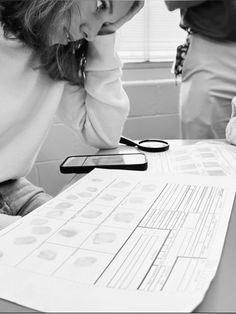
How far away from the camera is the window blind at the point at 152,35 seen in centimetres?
141

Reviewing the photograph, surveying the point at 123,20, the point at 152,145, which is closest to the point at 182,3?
the point at 123,20

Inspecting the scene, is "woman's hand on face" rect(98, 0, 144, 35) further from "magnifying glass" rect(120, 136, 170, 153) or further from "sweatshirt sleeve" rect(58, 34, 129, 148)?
"magnifying glass" rect(120, 136, 170, 153)

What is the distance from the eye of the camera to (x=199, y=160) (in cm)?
64

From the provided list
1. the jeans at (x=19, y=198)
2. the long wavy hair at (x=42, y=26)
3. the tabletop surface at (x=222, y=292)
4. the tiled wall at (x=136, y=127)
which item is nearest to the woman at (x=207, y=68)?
the tiled wall at (x=136, y=127)

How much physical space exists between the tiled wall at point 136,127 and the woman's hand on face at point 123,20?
1.71ft

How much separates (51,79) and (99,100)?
107 mm

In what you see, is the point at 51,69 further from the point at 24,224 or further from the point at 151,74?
the point at 151,74

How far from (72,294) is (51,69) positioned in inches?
21.6

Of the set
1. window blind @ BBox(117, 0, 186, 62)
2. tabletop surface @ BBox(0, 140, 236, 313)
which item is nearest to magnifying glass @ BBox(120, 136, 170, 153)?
tabletop surface @ BBox(0, 140, 236, 313)

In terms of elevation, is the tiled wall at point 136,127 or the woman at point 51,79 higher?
the woman at point 51,79

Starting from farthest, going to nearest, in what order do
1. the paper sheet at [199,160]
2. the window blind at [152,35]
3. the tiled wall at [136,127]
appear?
the window blind at [152,35] < the tiled wall at [136,127] < the paper sheet at [199,160]

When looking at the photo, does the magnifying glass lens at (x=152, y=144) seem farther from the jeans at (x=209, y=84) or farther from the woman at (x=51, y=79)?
the jeans at (x=209, y=84)

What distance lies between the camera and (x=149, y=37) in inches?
56.2

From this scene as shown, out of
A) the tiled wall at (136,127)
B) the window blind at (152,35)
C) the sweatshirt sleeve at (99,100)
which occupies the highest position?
the window blind at (152,35)
